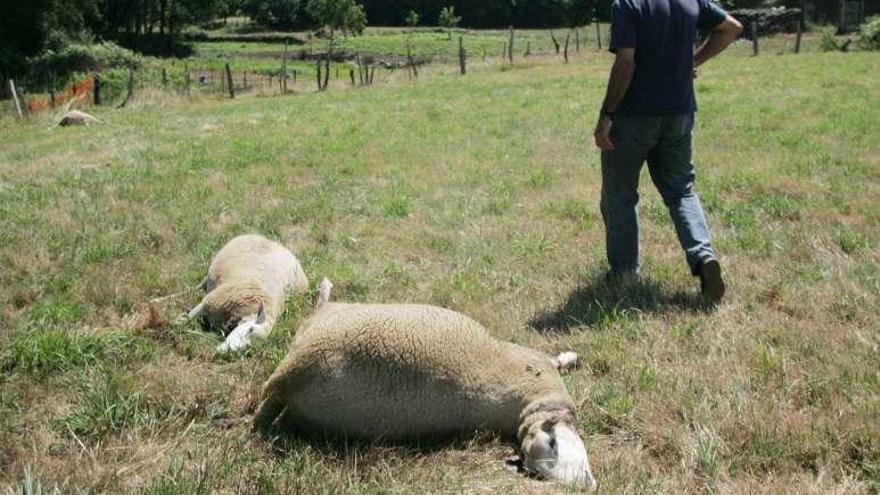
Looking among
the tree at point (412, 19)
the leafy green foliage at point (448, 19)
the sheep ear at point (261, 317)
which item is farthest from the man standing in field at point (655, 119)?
the tree at point (412, 19)

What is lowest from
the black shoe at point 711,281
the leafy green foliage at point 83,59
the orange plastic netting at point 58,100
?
the black shoe at point 711,281

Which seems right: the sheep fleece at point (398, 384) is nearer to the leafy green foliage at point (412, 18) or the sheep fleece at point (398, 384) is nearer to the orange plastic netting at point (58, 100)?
the orange plastic netting at point (58, 100)

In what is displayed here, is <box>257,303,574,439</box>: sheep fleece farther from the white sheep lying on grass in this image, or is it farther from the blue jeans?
the blue jeans

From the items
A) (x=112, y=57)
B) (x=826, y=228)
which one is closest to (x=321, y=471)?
(x=826, y=228)

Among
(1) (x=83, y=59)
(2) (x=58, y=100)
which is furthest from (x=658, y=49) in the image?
(1) (x=83, y=59)

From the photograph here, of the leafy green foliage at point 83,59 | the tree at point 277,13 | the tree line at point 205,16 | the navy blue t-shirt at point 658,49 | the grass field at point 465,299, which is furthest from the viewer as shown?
the tree at point 277,13

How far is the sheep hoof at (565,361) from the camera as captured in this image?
4344mm

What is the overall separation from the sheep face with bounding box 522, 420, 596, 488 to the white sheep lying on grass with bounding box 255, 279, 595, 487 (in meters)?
0.03

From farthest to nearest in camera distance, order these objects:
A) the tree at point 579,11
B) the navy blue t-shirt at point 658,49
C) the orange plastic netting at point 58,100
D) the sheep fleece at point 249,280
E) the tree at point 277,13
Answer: the tree at point 277,13, the tree at point 579,11, the orange plastic netting at point 58,100, the navy blue t-shirt at point 658,49, the sheep fleece at point 249,280

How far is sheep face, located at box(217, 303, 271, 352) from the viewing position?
452cm

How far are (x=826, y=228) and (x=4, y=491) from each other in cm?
676

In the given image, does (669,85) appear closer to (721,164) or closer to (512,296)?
Result: (512,296)

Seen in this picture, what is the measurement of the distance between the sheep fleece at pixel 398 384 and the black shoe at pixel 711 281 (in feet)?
7.24

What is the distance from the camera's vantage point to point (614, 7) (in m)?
5.36
